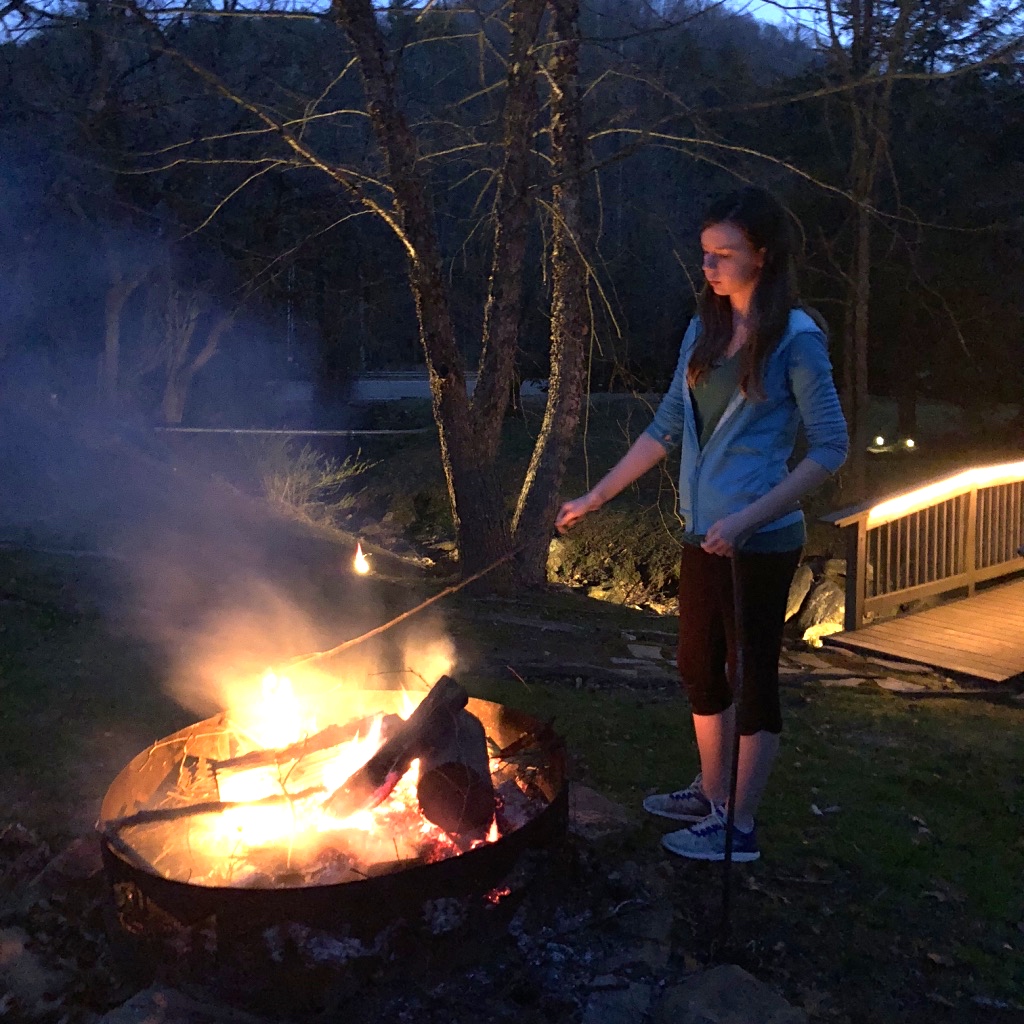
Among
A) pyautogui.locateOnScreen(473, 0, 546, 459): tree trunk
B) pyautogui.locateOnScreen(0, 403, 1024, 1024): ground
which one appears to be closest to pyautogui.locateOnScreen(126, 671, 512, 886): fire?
pyautogui.locateOnScreen(0, 403, 1024, 1024): ground

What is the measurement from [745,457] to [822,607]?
22.2ft

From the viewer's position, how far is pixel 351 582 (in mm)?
6480

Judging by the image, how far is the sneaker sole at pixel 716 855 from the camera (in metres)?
2.66

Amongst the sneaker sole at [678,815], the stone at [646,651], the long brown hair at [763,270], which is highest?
the long brown hair at [763,270]

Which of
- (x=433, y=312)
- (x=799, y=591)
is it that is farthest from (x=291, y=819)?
(x=799, y=591)

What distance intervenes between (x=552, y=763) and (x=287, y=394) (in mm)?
20705

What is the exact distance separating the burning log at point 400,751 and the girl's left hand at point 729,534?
82 cm

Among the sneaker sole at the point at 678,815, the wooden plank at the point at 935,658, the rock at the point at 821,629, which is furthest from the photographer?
the rock at the point at 821,629

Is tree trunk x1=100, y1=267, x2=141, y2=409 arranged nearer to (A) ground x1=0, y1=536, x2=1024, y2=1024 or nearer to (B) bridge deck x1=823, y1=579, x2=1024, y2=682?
(A) ground x1=0, y1=536, x2=1024, y2=1024

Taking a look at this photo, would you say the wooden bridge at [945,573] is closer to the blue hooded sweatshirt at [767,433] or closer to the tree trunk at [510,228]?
the tree trunk at [510,228]

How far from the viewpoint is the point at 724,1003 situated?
205cm

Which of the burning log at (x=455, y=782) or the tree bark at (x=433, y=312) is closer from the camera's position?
the burning log at (x=455, y=782)

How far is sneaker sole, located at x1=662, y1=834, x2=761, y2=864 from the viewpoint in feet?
8.71

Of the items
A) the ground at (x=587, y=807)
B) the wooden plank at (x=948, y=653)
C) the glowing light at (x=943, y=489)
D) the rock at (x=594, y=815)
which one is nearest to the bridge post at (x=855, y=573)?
the glowing light at (x=943, y=489)
